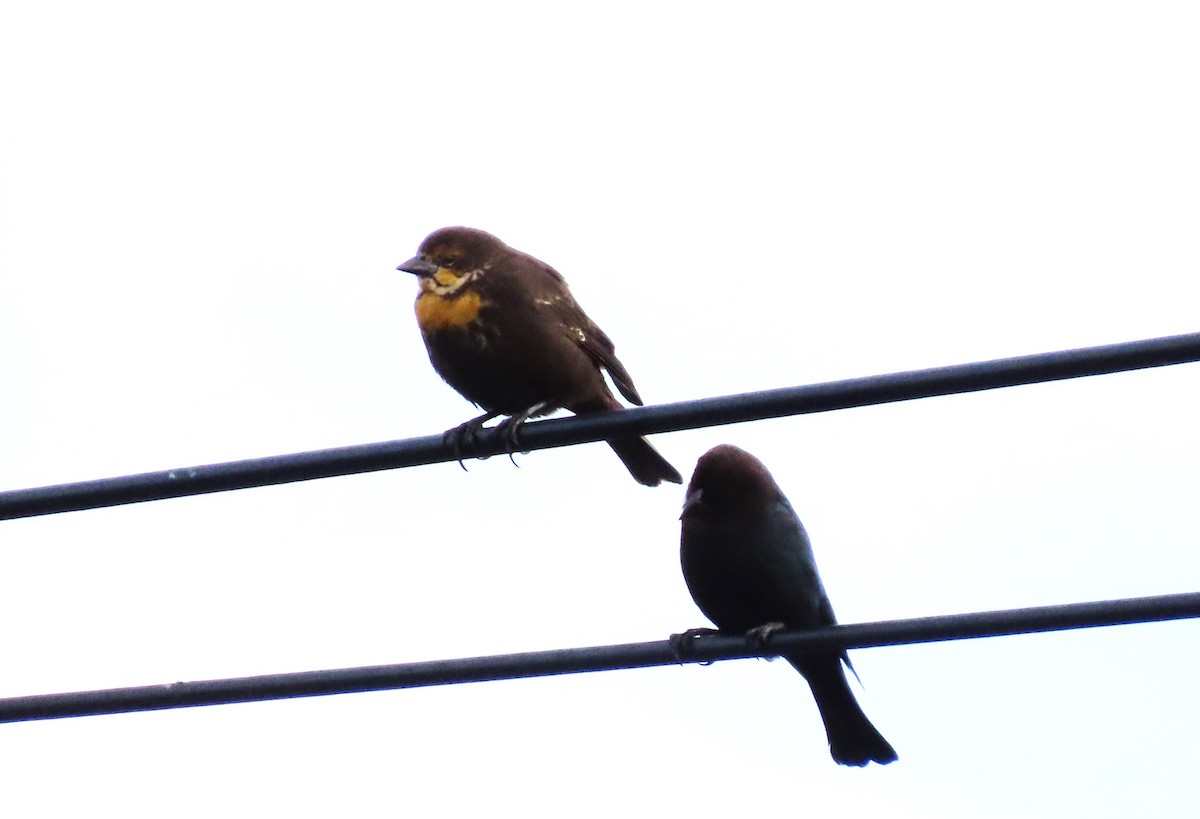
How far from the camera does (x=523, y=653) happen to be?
4035 millimetres

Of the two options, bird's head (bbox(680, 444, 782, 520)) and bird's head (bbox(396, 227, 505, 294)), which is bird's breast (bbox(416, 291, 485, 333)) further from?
bird's head (bbox(680, 444, 782, 520))

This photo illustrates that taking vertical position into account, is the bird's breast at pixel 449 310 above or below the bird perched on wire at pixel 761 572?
above

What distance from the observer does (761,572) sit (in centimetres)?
637

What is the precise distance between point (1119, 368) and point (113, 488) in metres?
2.29

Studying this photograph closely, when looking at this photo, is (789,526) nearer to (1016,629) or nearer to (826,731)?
(826,731)

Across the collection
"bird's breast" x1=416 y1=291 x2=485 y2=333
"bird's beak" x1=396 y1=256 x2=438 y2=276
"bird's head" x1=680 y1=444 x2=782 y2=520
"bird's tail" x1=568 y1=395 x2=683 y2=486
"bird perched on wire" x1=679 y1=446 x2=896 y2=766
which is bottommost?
"bird perched on wire" x1=679 y1=446 x2=896 y2=766


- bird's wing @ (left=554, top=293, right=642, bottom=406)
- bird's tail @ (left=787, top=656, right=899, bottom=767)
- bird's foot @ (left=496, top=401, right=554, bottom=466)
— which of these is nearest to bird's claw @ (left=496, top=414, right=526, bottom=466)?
bird's foot @ (left=496, top=401, right=554, bottom=466)

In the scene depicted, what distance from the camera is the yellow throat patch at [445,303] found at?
6.27 metres

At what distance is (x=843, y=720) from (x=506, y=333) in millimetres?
1970

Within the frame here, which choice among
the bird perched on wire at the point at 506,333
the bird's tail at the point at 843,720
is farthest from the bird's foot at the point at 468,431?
the bird's tail at the point at 843,720

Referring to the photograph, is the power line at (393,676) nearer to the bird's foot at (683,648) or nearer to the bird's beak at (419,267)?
the bird's foot at (683,648)

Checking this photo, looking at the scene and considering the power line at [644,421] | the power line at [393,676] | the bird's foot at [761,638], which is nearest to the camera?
the power line at [644,421]

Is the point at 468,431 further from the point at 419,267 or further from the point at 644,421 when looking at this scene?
the point at 644,421

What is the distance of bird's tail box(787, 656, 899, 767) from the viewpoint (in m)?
6.61
